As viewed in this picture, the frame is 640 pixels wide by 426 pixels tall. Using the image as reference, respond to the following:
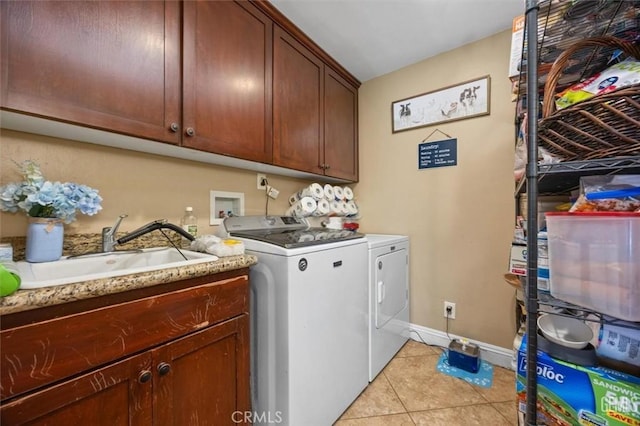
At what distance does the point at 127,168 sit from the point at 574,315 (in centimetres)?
186

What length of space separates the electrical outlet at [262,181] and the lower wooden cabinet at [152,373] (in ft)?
3.22

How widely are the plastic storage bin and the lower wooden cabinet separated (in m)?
1.10

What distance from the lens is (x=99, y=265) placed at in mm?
1076

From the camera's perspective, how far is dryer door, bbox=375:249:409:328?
5.41ft

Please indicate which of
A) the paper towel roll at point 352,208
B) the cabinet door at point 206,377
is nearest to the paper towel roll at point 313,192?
the paper towel roll at point 352,208

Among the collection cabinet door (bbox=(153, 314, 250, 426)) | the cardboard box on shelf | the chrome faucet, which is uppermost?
the chrome faucet

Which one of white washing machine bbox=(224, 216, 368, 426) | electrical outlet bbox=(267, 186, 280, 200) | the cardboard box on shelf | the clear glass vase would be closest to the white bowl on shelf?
the cardboard box on shelf

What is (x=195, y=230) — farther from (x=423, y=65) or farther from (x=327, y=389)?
(x=423, y=65)

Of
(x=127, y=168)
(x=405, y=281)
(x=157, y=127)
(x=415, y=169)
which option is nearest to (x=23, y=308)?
(x=157, y=127)

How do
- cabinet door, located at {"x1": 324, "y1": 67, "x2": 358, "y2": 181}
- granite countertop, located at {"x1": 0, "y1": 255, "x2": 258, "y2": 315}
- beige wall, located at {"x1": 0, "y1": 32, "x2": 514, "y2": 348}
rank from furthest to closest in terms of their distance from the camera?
cabinet door, located at {"x1": 324, "y1": 67, "x2": 358, "y2": 181}, beige wall, located at {"x1": 0, "y1": 32, "x2": 514, "y2": 348}, granite countertop, located at {"x1": 0, "y1": 255, "x2": 258, "y2": 315}

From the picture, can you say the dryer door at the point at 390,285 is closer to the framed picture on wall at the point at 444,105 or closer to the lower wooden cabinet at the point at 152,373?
the lower wooden cabinet at the point at 152,373

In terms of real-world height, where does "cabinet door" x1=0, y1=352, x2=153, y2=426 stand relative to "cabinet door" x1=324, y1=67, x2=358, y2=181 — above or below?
below

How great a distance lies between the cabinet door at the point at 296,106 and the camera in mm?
1589

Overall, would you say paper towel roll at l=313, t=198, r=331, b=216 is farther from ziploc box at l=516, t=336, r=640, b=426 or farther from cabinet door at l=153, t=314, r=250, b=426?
ziploc box at l=516, t=336, r=640, b=426
